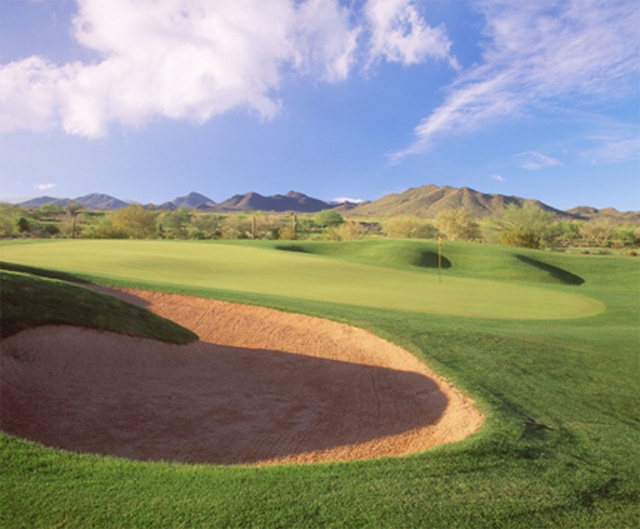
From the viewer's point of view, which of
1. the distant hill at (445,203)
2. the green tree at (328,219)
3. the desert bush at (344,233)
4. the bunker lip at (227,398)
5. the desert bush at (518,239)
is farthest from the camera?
the distant hill at (445,203)

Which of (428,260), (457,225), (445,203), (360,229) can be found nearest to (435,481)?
(428,260)

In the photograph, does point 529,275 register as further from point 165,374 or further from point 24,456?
point 24,456

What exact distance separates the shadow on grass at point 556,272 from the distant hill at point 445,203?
12955 centimetres

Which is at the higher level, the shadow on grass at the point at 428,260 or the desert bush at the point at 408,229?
the desert bush at the point at 408,229

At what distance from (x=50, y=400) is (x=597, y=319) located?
13626mm

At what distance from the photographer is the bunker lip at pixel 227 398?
17.2 ft

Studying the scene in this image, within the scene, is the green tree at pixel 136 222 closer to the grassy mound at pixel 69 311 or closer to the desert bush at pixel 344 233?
the desert bush at pixel 344 233

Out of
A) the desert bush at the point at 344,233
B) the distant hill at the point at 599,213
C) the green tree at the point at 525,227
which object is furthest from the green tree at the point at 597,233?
the distant hill at the point at 599,213

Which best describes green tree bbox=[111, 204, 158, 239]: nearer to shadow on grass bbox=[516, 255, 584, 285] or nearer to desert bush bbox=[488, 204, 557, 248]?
desert bush bbox=[488, 204, 557, 248]

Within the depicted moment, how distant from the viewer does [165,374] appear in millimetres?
7445

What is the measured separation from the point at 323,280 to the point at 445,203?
520ft

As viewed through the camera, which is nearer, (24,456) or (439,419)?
(24,456)

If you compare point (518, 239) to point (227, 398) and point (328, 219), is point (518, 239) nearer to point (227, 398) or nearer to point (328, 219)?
point (227, 398)

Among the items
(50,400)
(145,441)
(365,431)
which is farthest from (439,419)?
(50,400)
